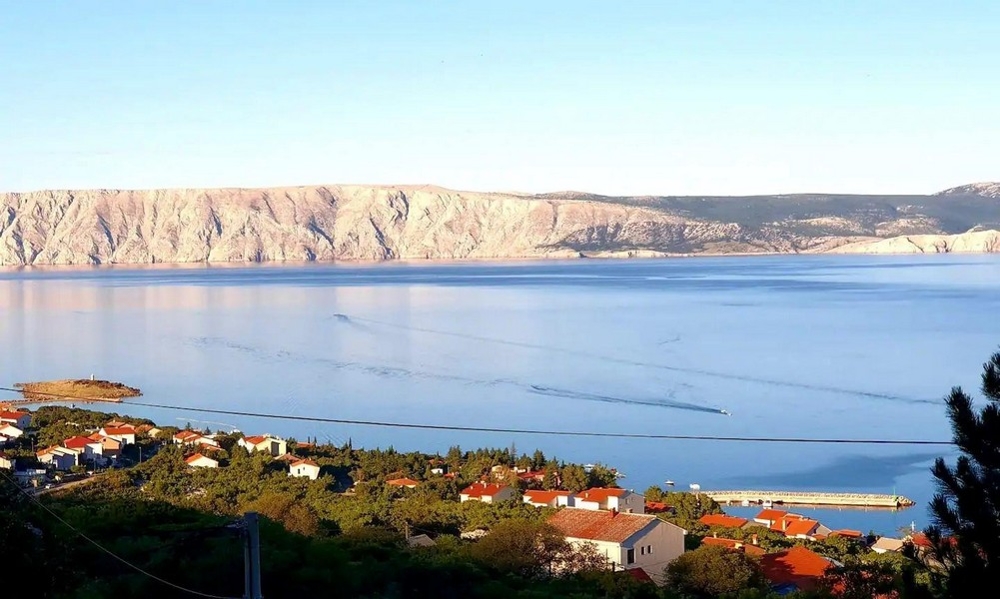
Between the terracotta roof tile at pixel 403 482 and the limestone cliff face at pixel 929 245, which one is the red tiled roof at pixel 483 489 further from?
the limestone cliff face at pixel 929 245

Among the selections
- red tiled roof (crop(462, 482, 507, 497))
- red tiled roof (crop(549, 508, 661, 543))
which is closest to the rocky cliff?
red tiled roof (crop(462, 482, 507, 497))

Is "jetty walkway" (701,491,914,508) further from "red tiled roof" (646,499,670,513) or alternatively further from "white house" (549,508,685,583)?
"white house" (549,508,685,583)

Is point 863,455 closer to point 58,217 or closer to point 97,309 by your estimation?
point 97,309

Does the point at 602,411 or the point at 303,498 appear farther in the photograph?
the point at 602,411

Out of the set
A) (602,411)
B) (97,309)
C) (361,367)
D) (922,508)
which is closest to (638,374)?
(602,411)

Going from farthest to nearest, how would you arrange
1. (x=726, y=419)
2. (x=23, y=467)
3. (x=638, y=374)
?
(x=638, y=374) → (x=726, y=419) → (x=23, y=467)

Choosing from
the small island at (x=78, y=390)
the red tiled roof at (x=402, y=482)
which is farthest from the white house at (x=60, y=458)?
the small island at (x=78, y=390)
